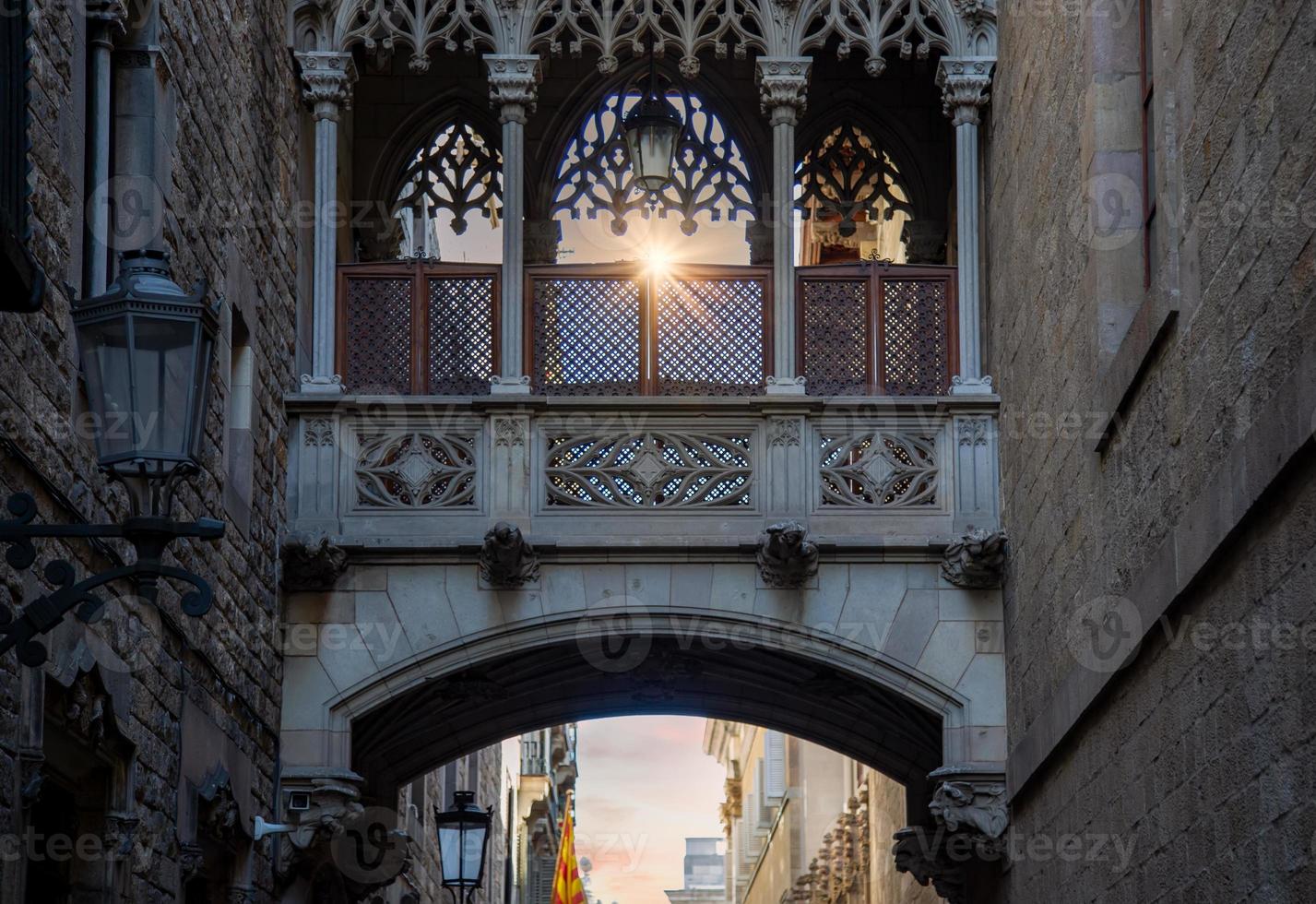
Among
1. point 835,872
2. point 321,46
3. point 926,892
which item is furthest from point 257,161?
point 835,872

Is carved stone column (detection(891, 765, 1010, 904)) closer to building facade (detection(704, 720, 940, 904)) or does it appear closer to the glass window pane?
building facade (detection(704, 720, 940, 904))

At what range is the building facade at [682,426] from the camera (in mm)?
8477

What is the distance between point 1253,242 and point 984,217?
6602 millimetres

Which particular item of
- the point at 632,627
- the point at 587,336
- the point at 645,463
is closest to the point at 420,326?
the point at 587,336

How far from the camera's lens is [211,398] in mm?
11578

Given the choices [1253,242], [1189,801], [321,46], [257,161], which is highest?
[321,46]

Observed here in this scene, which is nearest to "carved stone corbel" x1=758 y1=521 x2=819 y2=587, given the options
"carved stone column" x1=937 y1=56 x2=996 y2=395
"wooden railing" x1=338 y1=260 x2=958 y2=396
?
"wooden railing" x1=338 y1=260 x2=958 y2=396

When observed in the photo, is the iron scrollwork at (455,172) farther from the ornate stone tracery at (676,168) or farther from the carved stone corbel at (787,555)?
the carved stone corbel at (787,555)

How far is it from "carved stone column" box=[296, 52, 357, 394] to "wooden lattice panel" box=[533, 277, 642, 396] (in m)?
1.25

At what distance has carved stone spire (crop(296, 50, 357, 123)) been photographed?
14.4 metres

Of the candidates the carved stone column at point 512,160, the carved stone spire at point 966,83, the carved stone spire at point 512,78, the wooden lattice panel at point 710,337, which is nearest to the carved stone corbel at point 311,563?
the carved stone column at point 512,160

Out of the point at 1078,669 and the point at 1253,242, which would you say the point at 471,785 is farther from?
the point at 1253,242

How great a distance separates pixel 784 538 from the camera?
13.4 meters

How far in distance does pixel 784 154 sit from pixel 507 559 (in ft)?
9.96
